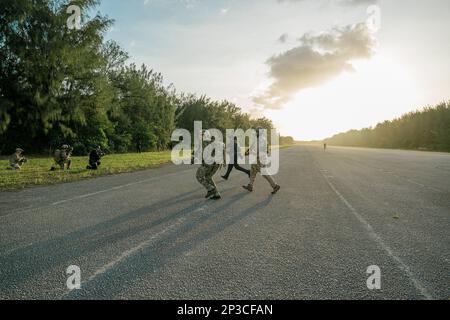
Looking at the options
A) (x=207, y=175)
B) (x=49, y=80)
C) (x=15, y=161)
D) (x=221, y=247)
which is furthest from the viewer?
(x=49, y=80)

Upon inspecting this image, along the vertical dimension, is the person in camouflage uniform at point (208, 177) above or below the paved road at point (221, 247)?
above

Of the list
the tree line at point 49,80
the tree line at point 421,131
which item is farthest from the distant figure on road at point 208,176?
the tree line at point 421,131

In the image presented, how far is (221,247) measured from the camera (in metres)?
4.62

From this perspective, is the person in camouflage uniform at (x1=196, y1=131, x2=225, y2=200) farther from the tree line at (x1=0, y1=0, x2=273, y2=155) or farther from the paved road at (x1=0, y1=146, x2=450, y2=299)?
the tree line at (x1=0, y1=0, x2=273, y2=155)

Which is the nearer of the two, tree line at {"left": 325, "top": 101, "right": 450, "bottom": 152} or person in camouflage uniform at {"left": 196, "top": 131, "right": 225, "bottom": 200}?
person in camouflage uniform at {"left": 196, "top": 131, "right": 225, "bottom": 200}

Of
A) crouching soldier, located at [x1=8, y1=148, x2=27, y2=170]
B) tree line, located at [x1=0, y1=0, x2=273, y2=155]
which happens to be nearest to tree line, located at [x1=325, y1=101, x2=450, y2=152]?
tree line, located at [x1=0, y1=0, x2=273, y2=155]

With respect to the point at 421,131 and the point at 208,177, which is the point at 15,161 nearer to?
the point at 208,177

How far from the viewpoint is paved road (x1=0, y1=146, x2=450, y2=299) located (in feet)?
10.9

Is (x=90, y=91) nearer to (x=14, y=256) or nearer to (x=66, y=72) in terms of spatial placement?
(x=66, y=72)

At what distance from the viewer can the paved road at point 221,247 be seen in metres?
3.31

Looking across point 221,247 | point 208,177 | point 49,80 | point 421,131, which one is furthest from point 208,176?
point 421,131

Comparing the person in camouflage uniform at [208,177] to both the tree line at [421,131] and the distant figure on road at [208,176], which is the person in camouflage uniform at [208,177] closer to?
the distant figure on road at [208,176]

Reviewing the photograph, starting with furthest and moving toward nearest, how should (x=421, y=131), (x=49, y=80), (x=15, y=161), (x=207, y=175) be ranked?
(x=421, y=131)
(x=49, y=80)
(x=15, y=161)
(x=207, y=175)

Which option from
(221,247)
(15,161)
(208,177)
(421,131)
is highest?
(421,131)
